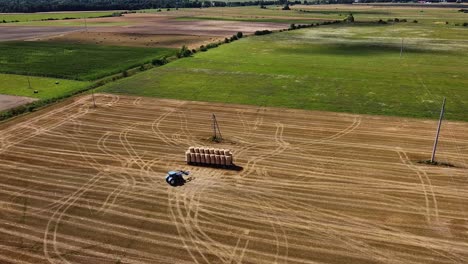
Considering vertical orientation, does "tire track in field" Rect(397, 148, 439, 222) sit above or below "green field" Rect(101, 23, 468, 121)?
below

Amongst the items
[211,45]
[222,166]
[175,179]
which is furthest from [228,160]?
[211,45]

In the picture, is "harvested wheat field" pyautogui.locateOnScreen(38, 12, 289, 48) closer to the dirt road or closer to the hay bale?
the dirt road

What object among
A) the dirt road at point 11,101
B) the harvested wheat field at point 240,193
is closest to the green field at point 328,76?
the harvested wheat field at point 240,193

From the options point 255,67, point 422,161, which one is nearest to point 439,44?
point 255,67

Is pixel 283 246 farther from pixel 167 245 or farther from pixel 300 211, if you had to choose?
pixel 167 245

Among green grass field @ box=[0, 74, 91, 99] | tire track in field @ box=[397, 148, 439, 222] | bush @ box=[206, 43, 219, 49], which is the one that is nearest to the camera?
tire track in field @ box=[397, 148, 439, 222]

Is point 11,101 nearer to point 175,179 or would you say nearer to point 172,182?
point 172,182

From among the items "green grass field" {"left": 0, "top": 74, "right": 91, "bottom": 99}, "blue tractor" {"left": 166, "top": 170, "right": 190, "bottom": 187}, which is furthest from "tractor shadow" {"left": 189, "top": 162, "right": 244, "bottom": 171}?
"green grass field" {"left": 0, "top": 74, "right": 91, "bottom": 99}
